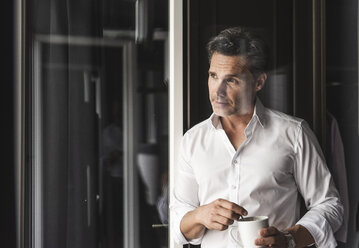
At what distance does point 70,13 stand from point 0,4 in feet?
0.80

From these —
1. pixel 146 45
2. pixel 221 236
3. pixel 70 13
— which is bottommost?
pixel 221 236

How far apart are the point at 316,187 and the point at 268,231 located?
0.30 metres

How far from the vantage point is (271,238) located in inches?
65.1

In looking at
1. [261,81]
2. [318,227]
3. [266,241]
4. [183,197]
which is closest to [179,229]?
[183,197]

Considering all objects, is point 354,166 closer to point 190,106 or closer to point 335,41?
point 335,41

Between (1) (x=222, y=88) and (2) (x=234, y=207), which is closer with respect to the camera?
(2) (x=234, y=207)

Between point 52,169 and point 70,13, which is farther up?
point 70,13

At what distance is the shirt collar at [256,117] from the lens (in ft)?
6.08

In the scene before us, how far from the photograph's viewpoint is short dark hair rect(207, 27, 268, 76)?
6.03 feet

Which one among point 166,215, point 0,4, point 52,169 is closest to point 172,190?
point 166,215

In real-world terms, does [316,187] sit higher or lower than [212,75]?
lower

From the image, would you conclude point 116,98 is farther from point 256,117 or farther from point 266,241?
point 266,241

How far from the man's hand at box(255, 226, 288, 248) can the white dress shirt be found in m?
0.09

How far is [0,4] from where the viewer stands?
1855 millimetres
